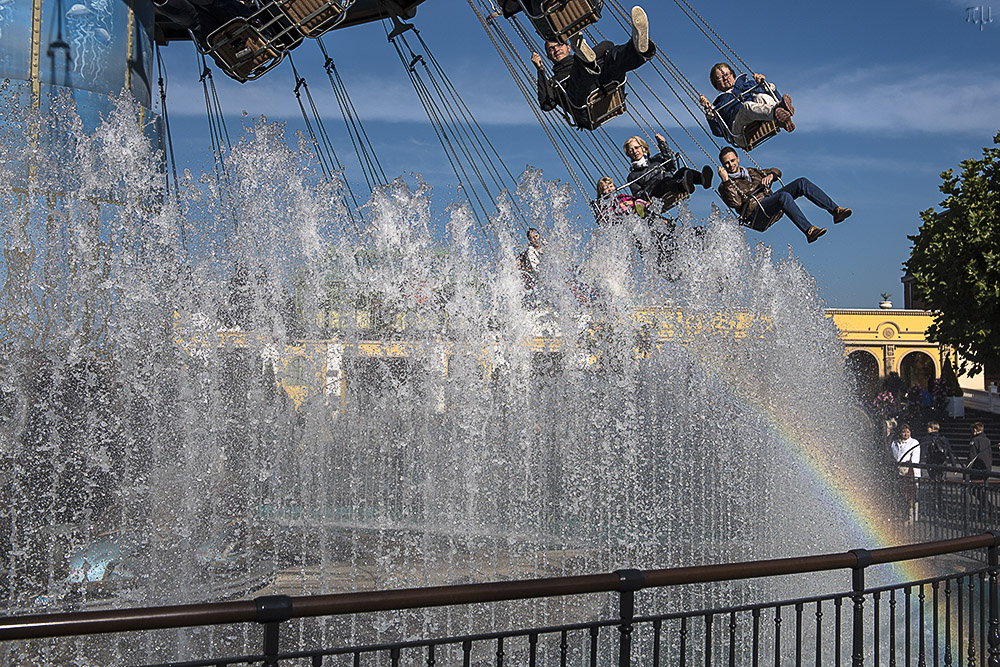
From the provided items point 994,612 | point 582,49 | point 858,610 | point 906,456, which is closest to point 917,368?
point 906,456

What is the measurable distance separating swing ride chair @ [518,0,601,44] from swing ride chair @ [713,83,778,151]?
Answer: 2.25 meters

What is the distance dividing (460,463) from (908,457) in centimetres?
639

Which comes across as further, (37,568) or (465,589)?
(37,568)

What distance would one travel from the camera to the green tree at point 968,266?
2022 centimetres

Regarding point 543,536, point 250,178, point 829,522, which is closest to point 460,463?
point 543,536

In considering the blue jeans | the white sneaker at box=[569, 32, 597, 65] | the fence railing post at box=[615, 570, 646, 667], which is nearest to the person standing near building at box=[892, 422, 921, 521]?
the blue jeans

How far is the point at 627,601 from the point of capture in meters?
3.45

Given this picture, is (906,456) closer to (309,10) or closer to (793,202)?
(793,202)

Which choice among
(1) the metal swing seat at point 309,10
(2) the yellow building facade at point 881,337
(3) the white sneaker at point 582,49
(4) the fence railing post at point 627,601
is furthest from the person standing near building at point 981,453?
(2) the yellow building facade at point 881,337

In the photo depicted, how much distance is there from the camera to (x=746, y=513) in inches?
428

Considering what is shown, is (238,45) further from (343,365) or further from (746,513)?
(746,513)

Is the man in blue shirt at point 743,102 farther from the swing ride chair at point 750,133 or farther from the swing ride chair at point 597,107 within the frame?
the swing ride chair at point 597,107

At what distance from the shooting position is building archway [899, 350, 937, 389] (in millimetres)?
49531

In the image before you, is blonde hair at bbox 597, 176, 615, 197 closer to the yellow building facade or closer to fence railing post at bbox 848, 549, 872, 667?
fence railing post at bbox 848, 549, 872, 667
